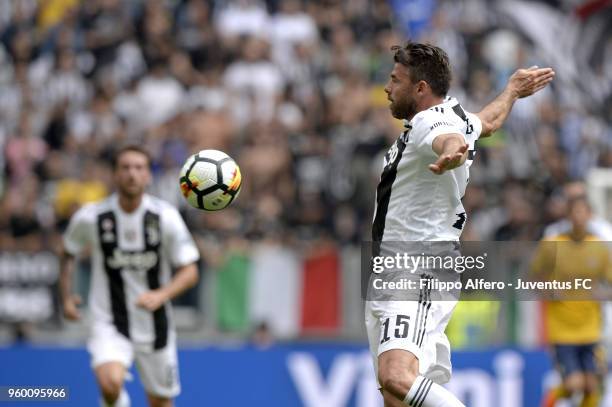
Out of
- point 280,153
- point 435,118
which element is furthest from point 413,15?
point 435,118

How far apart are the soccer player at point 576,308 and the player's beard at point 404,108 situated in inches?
190

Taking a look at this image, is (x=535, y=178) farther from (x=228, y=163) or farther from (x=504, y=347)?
(x=228, y=163)

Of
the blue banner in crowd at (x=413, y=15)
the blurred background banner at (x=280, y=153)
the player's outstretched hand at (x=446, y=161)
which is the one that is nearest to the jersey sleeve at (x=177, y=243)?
the blurred background banner at (x=280, y=153)

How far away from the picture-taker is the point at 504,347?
13.3 m

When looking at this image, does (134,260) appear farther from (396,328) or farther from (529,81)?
(529,81)

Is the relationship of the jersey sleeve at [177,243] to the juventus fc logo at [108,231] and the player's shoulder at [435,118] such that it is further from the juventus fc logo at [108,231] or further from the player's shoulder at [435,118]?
the player's shoulder at [435,118]

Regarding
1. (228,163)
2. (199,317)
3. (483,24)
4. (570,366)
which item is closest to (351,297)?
(199,317)

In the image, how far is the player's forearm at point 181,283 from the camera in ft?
32.1

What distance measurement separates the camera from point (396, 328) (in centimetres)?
742

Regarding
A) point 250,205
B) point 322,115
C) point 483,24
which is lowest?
point 250,205

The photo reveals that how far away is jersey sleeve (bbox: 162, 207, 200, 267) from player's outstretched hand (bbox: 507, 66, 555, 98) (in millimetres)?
3098

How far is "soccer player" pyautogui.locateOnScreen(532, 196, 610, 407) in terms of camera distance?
39.8 ft

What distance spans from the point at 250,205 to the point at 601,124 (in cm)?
594

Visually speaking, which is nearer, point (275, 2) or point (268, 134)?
point (268, 134)
